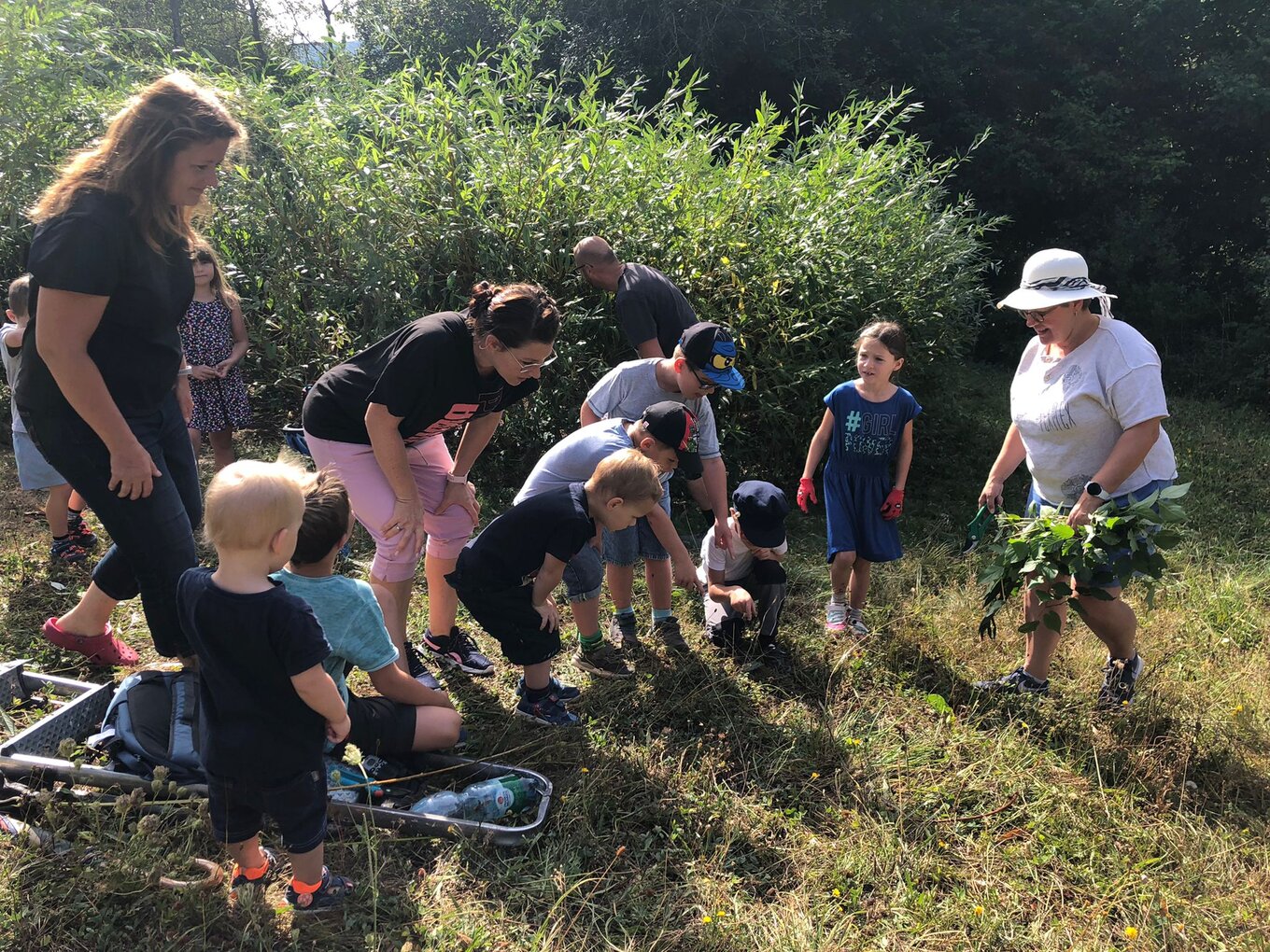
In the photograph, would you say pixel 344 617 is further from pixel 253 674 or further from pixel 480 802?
pixel 480 802

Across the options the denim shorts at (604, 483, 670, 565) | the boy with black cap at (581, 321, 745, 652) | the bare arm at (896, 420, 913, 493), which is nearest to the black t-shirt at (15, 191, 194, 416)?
Result: the boy with black cap at (581, 321, 745, 652)

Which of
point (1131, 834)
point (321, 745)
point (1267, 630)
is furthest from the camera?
point (1267, 630)

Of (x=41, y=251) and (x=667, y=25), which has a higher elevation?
(x=667, y=25)

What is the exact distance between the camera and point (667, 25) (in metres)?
13.6

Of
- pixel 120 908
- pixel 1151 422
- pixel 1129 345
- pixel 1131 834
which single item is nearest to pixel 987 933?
pixel 1131 834

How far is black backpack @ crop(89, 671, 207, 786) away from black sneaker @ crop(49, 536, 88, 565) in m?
2.06

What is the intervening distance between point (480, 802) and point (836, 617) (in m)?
2.09

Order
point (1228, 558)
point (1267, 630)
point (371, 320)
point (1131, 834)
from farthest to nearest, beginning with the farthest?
point (371, 320)
point (1228, 558)
point (1267, 630)
point (1131, 834)

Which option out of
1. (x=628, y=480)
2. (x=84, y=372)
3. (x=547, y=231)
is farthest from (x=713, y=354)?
(x=547, y=231)

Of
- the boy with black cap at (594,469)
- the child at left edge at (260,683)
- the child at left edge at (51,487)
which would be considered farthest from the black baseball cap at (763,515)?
the child at left edge at (51,487)

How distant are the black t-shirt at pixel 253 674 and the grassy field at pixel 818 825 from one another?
380 mm

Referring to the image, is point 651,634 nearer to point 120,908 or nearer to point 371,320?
point 120,908

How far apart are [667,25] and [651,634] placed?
12311 mm

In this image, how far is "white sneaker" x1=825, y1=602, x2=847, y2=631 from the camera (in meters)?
4.18
